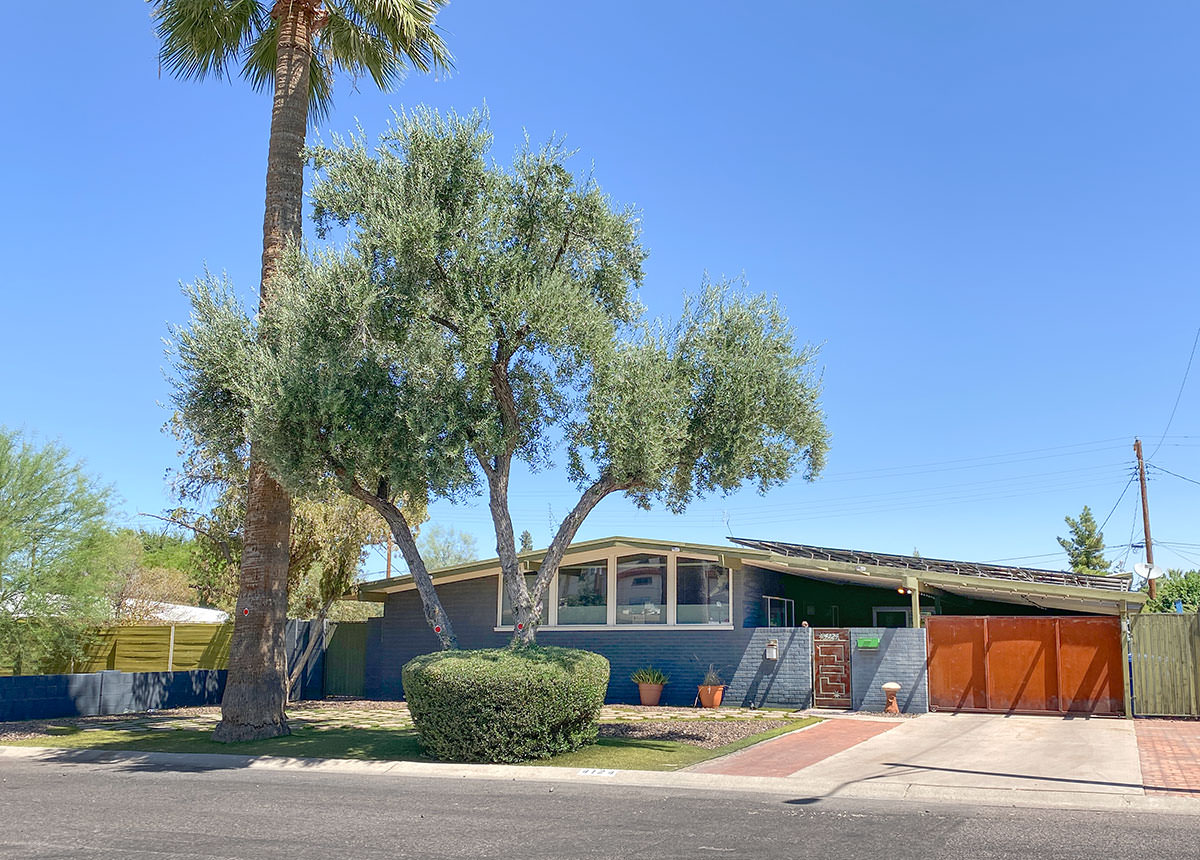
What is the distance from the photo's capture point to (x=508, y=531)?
1512 cm

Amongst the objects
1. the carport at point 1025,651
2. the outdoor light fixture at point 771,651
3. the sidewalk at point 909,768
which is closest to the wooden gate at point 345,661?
the outdoor light fixture at point 771,651

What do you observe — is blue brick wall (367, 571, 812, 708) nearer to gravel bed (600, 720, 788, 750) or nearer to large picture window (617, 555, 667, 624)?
large picture window (617, 555, 667, 624)

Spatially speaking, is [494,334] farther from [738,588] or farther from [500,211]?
[738,588]

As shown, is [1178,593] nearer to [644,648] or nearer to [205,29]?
[644,648]

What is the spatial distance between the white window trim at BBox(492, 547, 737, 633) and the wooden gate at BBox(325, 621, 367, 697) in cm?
466

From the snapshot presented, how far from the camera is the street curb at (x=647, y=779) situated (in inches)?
408

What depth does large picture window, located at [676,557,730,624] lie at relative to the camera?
23578mm

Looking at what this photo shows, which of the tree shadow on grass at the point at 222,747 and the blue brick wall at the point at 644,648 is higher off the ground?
the blue brick wall at the point at 644,648

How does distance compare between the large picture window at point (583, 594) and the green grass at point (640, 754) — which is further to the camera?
the large picture window at point (583, 594)

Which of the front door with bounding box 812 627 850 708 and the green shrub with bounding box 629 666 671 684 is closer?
the front door with bounding box 812 627 850 708

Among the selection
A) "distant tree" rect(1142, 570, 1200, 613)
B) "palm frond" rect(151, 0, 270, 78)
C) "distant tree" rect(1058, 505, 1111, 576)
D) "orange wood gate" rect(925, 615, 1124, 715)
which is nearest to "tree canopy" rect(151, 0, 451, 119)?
"palm frond" rect(151, 0, 270, 78)

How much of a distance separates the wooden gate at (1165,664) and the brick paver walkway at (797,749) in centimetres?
530

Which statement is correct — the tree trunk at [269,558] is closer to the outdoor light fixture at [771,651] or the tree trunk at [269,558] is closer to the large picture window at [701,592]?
the large picture window at [701,592]

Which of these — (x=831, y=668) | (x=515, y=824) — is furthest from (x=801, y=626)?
(x=515, y=824)
